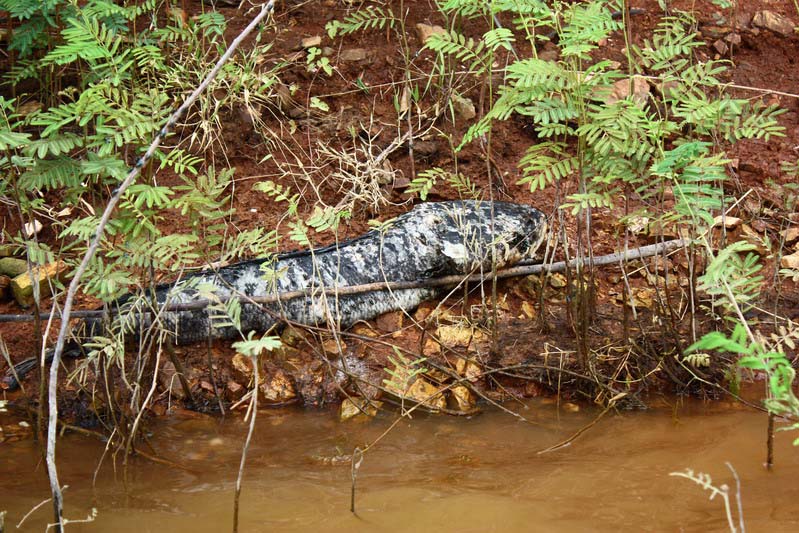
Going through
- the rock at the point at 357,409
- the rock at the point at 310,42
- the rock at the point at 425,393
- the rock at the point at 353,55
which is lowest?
the rock at the point at 357,409

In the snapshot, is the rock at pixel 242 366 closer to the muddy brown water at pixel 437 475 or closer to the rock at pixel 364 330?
the muddy brown water at pixel 437 475

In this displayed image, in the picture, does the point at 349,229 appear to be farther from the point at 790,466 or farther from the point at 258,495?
the point at 790,466

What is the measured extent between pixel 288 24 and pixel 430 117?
1543 millimetres

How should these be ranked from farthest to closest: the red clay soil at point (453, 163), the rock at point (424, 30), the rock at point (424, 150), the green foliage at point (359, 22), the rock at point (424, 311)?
the rock at point (424, 30) < the green foliage at point (359, 22) < the rock at point (424, 150) < the rock at point (424, 311) < the red clay soil at point (453, 163)

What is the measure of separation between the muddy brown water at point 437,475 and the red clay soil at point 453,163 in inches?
12.1

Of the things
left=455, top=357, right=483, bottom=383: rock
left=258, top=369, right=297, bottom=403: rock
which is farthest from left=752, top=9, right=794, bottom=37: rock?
left=258, top=369, right=297, bottom=403: rock

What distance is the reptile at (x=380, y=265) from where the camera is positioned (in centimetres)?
460

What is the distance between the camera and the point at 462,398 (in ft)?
13.9

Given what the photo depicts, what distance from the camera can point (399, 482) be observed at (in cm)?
348

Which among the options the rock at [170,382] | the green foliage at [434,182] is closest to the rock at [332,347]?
the rock at [170,382]

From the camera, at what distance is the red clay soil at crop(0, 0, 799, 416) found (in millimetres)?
4426

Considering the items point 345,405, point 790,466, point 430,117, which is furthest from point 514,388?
point 430,117

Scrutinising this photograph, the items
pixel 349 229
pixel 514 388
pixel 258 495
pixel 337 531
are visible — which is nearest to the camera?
pixel 337 531

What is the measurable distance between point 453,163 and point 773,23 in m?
3.17
